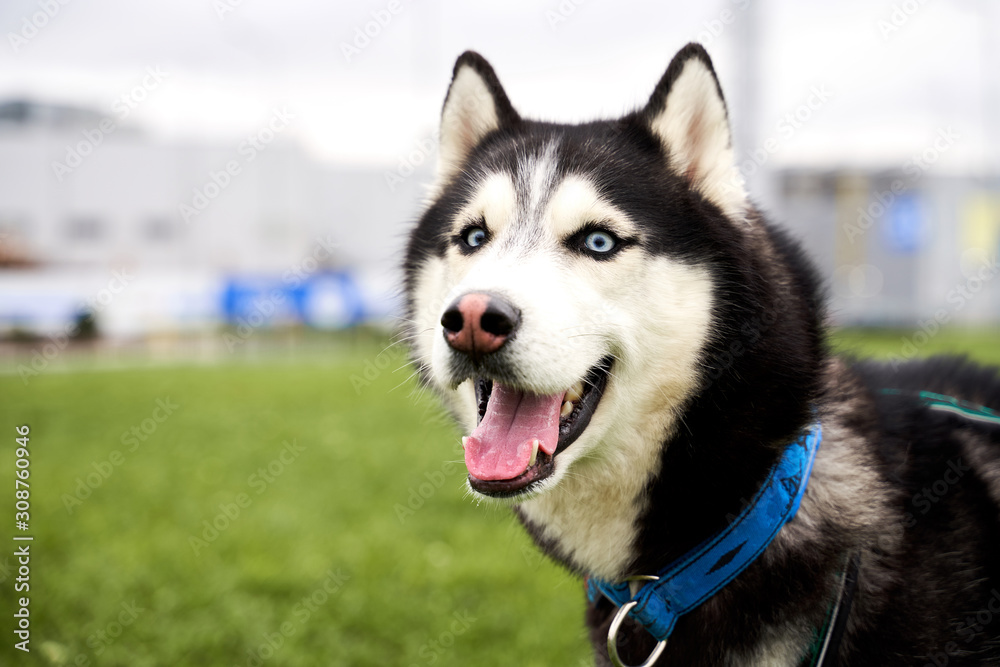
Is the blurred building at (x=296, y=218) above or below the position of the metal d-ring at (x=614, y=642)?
below

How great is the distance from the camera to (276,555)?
185 inches

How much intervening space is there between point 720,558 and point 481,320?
0.88 metres

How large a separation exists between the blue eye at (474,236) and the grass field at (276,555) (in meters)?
0.61

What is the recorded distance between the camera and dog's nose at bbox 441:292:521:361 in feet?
6.40

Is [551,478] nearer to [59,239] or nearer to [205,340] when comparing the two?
[205,340]

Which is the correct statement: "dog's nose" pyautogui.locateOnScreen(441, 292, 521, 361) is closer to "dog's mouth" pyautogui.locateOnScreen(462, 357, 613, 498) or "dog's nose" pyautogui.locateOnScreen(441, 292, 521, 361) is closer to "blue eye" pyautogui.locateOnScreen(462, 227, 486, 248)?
"dog's mouth" pyautogui.locateOnScreen(462, 357, 613, 498)

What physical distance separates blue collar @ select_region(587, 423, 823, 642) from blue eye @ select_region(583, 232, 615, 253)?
804 mm

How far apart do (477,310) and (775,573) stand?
107 cm

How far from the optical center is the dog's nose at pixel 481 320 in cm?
195

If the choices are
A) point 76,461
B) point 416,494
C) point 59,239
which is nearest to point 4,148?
point 59,239

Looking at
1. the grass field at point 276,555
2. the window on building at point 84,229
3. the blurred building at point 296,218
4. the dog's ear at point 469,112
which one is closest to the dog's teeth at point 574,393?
the grass field at point 276,555

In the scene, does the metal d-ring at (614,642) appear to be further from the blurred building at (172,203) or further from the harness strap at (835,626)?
the blurred building at (172,203)

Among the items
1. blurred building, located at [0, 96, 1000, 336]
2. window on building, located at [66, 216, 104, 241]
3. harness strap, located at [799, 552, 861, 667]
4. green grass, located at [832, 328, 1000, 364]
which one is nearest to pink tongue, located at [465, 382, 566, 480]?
harness strap, located at [799, 552, 861, 667]

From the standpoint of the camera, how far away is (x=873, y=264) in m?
25.3
